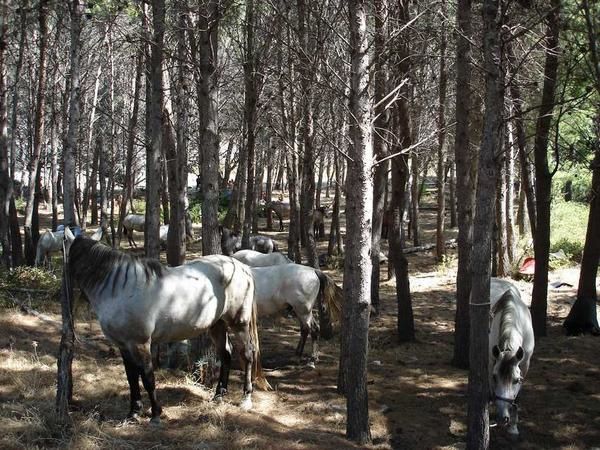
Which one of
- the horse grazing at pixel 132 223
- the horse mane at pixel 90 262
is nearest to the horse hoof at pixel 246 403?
the horse mane at pixel 90 262

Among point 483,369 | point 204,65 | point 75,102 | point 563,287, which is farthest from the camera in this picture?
point 563,287

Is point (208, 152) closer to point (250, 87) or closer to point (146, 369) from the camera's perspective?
point (146, 369)

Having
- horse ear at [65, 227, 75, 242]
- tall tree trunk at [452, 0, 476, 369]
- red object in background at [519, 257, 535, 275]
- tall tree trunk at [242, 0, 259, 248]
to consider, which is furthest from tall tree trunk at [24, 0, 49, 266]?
red object in background at [519, 257, 535, 275]

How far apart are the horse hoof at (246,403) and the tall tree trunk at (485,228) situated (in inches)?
102

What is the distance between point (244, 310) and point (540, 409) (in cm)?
391

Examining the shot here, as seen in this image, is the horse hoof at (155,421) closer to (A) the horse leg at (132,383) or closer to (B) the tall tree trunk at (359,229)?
(A) the horse leg at (132,383)

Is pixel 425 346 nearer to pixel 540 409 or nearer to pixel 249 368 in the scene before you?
pixel 540 409

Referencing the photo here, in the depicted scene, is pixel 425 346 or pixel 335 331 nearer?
pixel 425 346

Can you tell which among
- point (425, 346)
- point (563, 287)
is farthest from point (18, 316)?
point (563, 287)

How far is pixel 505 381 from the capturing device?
621cm

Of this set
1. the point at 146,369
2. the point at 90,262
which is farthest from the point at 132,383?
the point at 90,262

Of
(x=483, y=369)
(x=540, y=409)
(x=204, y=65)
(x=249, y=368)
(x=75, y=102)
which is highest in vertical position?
(x=204, y=65)

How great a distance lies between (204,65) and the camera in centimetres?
798

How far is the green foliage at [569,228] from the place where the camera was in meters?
17.7
